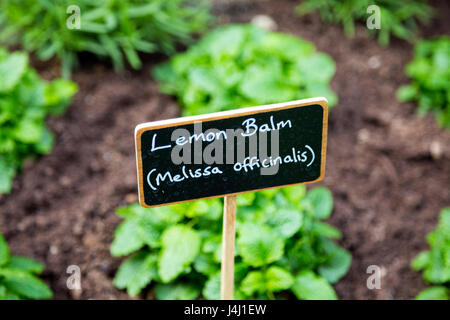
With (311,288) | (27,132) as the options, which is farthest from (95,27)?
(311,288)

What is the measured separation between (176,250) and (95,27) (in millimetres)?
1519

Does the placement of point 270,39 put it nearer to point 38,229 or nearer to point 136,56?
point 136,56

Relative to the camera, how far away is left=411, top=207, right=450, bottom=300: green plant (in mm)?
1975

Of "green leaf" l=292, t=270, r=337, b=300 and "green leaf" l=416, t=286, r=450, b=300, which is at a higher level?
"green leaf" l=292, t=270, r=337, b=300

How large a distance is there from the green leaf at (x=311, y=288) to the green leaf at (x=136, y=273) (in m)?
0.57

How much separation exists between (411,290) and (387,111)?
1.22m

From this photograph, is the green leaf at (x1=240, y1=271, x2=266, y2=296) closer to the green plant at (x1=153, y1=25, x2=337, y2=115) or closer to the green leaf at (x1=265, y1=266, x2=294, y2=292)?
the green leaf at (x1=265, y1=266, x2=294, y2=292)

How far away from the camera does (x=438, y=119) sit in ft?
9.70

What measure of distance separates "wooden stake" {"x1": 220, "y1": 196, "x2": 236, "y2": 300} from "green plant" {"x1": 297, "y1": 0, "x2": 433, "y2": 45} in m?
2.28

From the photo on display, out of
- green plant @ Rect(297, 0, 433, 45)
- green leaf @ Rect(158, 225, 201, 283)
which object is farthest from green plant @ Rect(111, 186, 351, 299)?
green plant @ Rect(297, 0, 433, 45)

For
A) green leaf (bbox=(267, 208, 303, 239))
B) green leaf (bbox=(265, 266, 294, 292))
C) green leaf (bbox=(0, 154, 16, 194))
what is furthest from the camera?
green leaf (bbox=(0, 154, 16, 194))

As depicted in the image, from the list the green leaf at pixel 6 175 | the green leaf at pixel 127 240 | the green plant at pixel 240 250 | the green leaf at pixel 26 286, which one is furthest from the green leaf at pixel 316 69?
the green leaf at pixel 26 286

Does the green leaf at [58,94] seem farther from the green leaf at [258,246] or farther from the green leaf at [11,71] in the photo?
the green leaf at [258,246]
